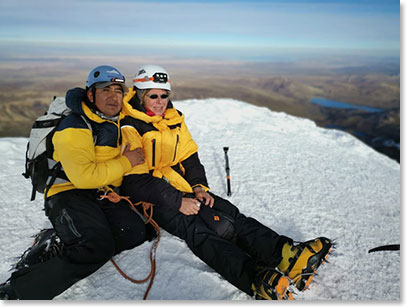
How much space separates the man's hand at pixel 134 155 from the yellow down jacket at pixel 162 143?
0.06 metres

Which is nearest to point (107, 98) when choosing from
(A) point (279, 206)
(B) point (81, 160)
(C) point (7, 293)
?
(B) point (81, 160)

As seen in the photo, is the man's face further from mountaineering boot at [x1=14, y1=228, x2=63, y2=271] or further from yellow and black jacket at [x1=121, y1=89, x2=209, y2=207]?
mountaineering boot at [x1=14, y1=228, x2=63, y2=271]

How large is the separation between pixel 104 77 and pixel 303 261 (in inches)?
88.3

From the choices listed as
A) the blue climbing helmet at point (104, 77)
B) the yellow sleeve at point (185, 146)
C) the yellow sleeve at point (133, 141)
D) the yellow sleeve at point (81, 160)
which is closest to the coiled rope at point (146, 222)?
the yellow sleeve at point (133, 141)

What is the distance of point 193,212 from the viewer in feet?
9.11

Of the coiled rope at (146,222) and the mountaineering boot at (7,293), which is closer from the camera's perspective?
the mountaineering boot at (7,293)

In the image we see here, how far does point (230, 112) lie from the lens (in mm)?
7832

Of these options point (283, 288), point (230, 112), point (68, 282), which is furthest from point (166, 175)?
point (230, 112)

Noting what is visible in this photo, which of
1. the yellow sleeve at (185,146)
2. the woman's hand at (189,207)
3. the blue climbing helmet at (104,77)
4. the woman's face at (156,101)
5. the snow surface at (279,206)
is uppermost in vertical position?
the blue climbing helmet at (104,77)

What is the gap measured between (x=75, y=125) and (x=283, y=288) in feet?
6.53

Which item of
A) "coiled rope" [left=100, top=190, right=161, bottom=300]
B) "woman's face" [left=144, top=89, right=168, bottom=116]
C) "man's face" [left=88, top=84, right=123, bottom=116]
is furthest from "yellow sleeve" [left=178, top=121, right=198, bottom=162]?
"man's face" [left=88, top=84, right=123, bottom=116]

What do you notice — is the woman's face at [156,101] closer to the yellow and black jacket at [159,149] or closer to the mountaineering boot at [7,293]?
the yellow and black jacket at [159,149]

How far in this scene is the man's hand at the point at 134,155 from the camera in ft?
8.73

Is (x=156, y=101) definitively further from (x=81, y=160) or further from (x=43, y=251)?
(x=43, y=251)
